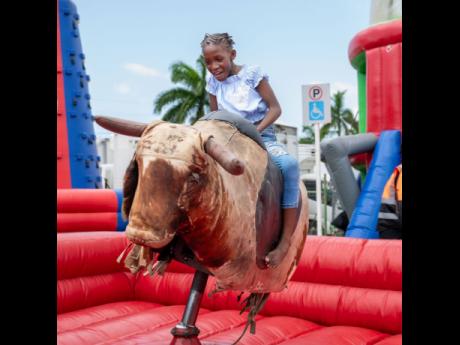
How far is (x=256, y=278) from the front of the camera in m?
2.16

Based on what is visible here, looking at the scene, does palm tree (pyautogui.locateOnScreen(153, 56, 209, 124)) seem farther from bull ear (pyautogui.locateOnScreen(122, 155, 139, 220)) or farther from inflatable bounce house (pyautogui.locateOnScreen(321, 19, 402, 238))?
bull ear (pyautogui.locateOnScreen(122, 155, 139, 220))

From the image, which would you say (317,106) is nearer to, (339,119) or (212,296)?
(212,296)

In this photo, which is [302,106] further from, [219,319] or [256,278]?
[256,278]

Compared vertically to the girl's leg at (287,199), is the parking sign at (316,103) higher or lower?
higher

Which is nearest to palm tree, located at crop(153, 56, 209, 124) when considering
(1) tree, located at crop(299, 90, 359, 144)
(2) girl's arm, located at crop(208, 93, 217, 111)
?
(1) tree, located at crop(299, 90, 359, 144)

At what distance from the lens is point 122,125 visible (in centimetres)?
186

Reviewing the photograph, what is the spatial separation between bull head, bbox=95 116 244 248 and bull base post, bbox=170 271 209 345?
744 mm

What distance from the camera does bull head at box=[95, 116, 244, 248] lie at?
163 cm

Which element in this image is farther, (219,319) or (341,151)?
(341,151)

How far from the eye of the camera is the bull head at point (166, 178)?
1.63 meters

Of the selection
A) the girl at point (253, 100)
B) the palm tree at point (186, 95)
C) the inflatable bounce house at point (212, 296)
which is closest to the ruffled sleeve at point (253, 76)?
the girl at point (253, 100)

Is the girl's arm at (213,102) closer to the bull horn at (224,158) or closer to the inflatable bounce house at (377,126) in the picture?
the bull horn at (224,158)
